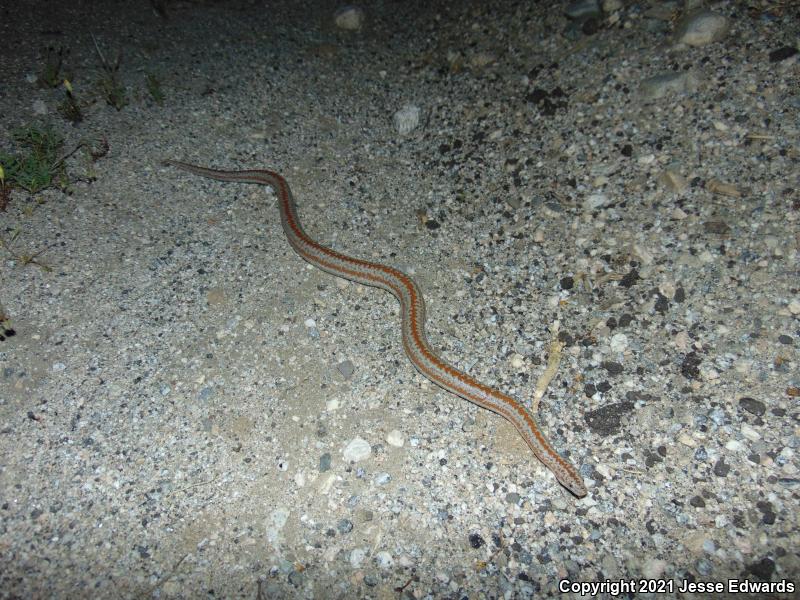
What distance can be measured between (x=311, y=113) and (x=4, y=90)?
346 cm

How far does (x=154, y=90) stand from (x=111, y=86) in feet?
1.79

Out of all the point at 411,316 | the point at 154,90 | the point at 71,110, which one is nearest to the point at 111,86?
the point at 154,90

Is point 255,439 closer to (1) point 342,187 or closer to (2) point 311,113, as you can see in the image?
(1) point 342,187

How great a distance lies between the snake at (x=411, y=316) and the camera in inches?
139

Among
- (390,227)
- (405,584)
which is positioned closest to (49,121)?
(390,227)

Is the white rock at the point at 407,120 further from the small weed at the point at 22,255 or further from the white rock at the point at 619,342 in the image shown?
the small weed at the point at 22,255

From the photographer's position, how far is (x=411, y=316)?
14.1 ft

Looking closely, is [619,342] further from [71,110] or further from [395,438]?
[71,110]

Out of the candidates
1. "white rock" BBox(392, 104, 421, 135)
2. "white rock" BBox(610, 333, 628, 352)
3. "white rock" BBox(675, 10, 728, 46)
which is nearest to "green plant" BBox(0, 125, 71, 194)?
"white rock" BBox(392, 104, 421, 135)

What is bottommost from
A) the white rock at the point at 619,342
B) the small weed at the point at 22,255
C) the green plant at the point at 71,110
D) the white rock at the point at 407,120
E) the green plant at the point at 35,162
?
the white rock at the point at 619,342

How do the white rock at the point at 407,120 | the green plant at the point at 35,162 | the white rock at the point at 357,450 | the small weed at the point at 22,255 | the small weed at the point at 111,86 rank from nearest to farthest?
the white rock at the point at 357,450 → the small weed at the point at 22,255 → the green plant at the point at 35,162 → the small weed at the point at 111,86 → the white rock at the point at 407,120

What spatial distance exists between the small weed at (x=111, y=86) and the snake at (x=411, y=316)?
1113mm

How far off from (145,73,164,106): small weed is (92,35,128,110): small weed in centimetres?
30

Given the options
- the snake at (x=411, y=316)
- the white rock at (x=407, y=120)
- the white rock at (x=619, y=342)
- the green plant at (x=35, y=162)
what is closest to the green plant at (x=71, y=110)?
the green plant at (x=35, y=162)
